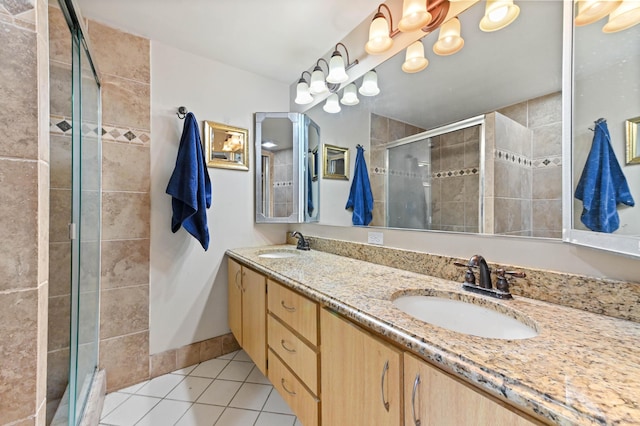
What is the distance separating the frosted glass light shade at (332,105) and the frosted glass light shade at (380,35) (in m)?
0.51

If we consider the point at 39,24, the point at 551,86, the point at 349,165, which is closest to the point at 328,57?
the point at 349,165

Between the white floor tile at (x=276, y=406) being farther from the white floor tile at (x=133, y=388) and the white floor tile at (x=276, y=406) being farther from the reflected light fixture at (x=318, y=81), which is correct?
the reflected light fixture at (x=318, y=81)

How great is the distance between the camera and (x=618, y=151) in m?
0.67

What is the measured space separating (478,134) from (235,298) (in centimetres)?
178

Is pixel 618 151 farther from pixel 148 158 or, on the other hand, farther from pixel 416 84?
pixel 148 158

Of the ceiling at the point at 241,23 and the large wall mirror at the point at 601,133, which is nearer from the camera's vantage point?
the large wall mirror at the point at 601,133

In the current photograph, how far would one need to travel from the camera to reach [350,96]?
1803 mm

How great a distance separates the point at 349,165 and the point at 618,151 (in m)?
1.28

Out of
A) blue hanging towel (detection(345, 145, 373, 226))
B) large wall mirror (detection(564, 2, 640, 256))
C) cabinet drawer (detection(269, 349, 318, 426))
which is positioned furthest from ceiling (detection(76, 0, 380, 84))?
cabinet drawer (detection(269, 349, 318, 426))

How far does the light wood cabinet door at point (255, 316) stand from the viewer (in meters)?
1.43

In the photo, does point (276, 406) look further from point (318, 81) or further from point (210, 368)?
point (318, 81)

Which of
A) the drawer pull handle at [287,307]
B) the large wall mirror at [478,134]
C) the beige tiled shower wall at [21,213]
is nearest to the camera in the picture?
the beige tiled shower wall at [21,213]

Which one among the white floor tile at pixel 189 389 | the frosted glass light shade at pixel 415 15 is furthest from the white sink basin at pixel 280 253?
the frosted glass light shade at pixel 415 15

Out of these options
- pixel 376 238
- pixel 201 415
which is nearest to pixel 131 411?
pixel 201 415
